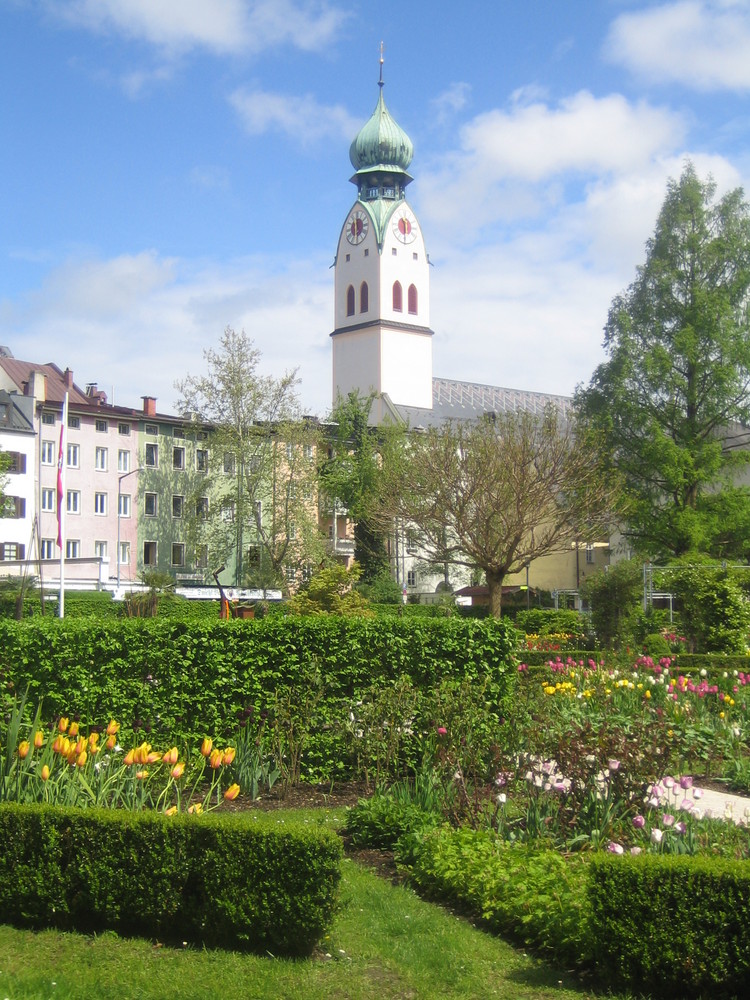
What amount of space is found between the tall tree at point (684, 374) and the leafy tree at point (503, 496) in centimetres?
183

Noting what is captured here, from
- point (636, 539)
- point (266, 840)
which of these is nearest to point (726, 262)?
point (636, 539)

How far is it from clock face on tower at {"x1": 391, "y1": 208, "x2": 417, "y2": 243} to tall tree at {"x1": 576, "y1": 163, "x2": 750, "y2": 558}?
5007cm

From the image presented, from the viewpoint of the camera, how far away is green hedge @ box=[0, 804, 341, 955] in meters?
6.24

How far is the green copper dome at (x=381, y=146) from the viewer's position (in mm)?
87500

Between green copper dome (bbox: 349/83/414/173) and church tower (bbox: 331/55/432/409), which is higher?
green copper dome (bbox: 349/83/414/173)

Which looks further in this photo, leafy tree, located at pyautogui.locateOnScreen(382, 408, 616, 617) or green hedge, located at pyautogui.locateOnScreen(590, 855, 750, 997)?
leafy tree, located at pyautogui.locateOnScreen(382, 408, 616, 617)

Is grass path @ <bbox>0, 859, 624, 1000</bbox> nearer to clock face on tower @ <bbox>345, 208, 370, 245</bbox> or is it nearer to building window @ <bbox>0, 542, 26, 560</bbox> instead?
building window @ <bbox>0, 542, 26, 560</bbox>

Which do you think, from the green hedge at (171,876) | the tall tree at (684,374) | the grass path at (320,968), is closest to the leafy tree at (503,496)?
the tall tree at (684,374)

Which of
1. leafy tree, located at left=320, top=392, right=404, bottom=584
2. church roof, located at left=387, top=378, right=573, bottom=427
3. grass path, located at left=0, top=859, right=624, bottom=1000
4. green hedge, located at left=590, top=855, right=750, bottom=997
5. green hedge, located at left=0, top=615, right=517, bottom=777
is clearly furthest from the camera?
church roof, located at left=387, top=378, right=573, bottom=427

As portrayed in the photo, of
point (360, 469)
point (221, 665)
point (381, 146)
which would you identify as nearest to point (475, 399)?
point (381, 146)

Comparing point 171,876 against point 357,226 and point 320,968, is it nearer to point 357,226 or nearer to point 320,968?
point 320,968

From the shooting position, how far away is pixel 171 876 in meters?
6.46

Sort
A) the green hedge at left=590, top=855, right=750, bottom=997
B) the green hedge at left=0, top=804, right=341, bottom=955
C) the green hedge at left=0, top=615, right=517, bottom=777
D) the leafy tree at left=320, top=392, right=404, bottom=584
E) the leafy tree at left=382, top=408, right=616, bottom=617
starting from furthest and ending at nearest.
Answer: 1. the leafy tree at left=320, top=392, right=404, bottom=584
2. the leafy tree at left=382, top=408, right=616, bottom=617
3. the green hedge at left=0, top=615, right=517, bottom=777
4. the green hedge at left=0, top=804, right=341, bottom=955
5. the green hedge at left=590, top=855, right=750, bottom=997

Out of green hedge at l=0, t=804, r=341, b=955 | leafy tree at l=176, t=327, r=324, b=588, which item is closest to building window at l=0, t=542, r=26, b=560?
leafy tree at l=176, t=327, r=324, b=588
